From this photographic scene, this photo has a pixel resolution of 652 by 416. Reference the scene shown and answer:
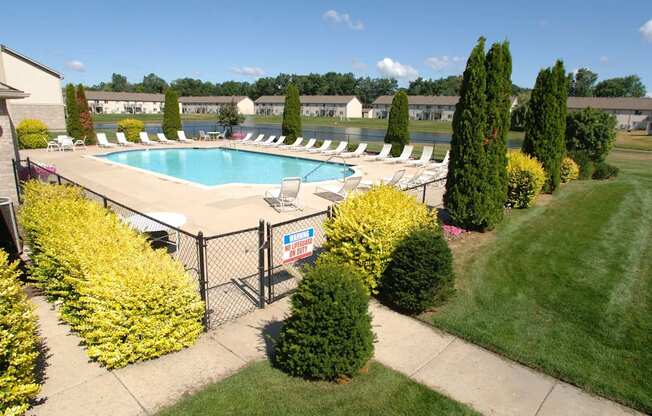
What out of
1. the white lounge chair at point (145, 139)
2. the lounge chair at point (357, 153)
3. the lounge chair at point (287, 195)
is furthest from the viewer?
the white lounge chair at point (145, 139)

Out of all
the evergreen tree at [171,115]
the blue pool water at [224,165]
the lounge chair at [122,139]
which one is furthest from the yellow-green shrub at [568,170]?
the lounge chair at [122,139]

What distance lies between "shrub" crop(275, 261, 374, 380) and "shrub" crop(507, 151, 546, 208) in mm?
9004

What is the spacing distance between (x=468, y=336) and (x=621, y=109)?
87794mm

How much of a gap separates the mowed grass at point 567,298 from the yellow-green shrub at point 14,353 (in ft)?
15.6

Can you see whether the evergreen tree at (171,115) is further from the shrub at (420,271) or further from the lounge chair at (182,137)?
the shrub at (420,271)

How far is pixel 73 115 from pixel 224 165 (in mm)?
12977

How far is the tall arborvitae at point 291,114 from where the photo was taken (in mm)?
27422

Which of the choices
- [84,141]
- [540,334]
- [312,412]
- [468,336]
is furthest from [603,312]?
[84,141]

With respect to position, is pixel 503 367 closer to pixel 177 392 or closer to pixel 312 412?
pixel 312 412

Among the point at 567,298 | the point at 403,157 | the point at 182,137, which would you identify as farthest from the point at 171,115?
the point at 567,298

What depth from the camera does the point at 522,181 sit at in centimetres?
1156

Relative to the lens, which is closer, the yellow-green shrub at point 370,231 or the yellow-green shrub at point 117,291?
the yellow-green shrub at point 117,291

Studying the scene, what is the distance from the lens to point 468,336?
5359 mm

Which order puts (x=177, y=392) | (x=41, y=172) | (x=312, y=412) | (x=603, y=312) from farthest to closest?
1. (x=41, y=172)
2. (x=603, y=312)
3. (x=177, y=392)
4. (x=312, y=412)
